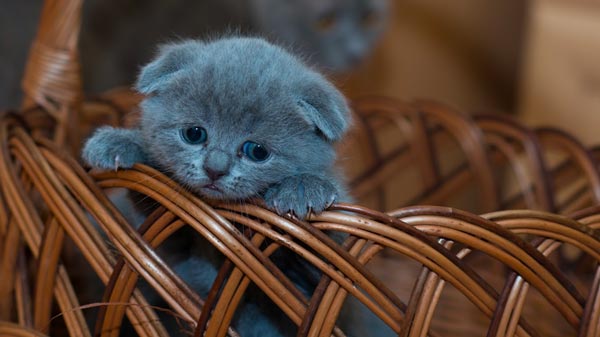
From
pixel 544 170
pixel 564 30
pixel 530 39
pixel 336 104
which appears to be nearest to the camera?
pixel 336 104

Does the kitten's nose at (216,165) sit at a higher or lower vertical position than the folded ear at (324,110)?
lower

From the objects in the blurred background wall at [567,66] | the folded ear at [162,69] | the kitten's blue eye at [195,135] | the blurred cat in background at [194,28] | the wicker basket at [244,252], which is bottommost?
the wicker basket at [244,252]

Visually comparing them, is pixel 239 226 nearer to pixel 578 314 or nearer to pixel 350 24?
Result: pixel 578 314

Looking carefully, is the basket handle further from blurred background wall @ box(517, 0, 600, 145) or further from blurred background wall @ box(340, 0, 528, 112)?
blurred background wall @ box(517, 0, 600, 145)

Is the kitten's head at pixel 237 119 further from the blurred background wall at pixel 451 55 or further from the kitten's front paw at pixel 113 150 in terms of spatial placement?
the blurred background wall at pixel 451 55

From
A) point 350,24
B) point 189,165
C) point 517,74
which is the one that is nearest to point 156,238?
point 189,165

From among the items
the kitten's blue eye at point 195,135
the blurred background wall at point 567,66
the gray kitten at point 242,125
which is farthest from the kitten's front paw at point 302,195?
the blurred background wall at point 567,66

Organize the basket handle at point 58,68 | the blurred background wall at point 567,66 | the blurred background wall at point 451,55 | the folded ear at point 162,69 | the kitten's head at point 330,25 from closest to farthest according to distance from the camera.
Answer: the folded ear at point 162,69
the basket handle at point 58,68
the kitten's head at point 330,25
the blurred background wall at point 567,66
the blurred background wall at point 451,55

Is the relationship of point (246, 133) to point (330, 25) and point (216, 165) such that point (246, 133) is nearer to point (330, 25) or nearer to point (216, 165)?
point (216, 165)

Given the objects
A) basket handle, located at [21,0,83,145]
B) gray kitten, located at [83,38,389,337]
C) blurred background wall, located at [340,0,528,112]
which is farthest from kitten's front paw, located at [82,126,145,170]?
blurred background wall, located at [340,0,528,112]
